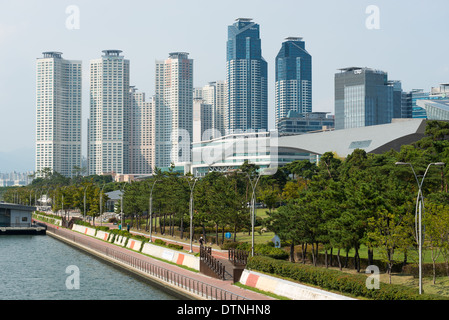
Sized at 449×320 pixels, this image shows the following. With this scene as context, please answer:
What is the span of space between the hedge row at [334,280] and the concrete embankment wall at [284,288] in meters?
2.39

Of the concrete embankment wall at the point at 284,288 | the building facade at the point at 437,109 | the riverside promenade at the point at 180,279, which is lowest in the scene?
the riverside promenade at the point at 180,279

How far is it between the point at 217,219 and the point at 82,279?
19461 millimetres

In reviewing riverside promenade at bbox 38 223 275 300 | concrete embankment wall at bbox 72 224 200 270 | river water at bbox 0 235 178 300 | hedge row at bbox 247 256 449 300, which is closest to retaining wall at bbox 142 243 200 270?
concrete embankment wall at bbox 72 224 200 270

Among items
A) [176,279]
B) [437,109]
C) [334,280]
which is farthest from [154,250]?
[437,109]

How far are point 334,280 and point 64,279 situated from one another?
97.9ft

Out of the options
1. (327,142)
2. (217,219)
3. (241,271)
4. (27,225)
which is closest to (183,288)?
(241,271)

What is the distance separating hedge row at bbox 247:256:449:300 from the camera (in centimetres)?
3086

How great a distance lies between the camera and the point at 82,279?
177 ft

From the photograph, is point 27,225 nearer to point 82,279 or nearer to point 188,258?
point 82,279

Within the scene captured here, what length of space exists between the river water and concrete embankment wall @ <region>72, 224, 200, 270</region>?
3.92 meters

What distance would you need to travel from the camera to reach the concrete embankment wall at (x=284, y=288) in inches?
1237

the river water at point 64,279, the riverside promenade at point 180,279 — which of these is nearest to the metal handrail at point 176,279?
the riverside promenade at point 180,279

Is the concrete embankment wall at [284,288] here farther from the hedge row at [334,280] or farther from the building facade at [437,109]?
the building facade at [437,109]

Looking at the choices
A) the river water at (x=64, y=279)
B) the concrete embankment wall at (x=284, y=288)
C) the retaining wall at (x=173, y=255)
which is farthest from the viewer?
the retaining wall at (x=173, y=255)
